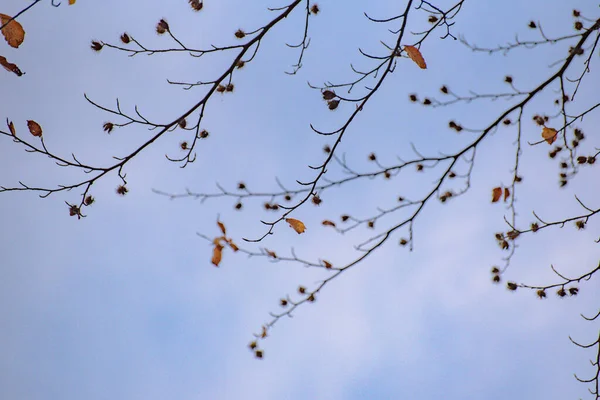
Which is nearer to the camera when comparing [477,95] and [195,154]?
[195,154]

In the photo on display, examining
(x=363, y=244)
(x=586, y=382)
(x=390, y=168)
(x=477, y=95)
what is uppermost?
(x=477, y=95)

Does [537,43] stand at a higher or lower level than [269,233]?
higher

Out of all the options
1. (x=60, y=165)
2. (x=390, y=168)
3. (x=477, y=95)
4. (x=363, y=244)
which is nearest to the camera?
(x=60, y=165)

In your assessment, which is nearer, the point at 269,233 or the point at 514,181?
the point at 269,233

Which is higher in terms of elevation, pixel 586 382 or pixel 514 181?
pixel 514 181

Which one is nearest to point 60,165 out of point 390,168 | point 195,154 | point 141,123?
point 141,123

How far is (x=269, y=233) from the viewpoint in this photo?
4969 millimetres

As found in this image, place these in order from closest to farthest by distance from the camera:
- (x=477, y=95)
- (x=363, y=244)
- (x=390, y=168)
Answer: (x=363, y=244)
(x=390, y=168)
(x=477, y=95)

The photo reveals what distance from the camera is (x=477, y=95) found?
5.70 m

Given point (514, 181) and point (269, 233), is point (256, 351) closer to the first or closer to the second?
point (269, 233)

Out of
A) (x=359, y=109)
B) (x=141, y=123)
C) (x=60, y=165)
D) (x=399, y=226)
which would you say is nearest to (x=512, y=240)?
(x=399, y=226)

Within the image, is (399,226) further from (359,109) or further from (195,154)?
(195,154)

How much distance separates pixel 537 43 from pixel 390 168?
2.86 m

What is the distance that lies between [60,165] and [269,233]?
2210mm
